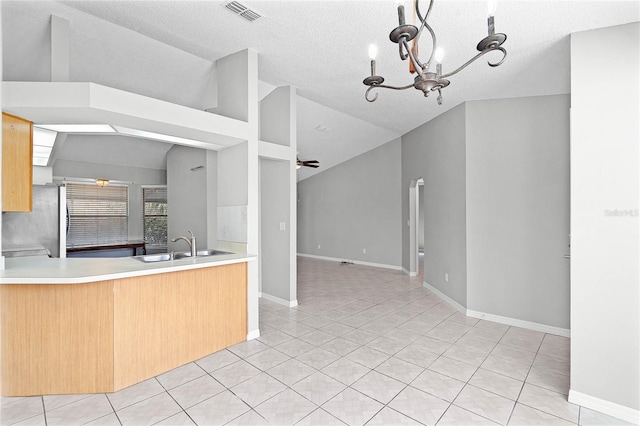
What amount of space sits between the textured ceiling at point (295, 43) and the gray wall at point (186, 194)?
172cm

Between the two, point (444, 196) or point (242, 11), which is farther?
point (444, 196)

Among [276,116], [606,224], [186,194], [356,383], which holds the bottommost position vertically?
[356,383]

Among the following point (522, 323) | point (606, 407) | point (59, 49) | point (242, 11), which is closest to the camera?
point (606, 407)

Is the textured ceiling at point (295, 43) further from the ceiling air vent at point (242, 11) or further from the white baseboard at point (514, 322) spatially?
the white baseboard at point (514, 322)

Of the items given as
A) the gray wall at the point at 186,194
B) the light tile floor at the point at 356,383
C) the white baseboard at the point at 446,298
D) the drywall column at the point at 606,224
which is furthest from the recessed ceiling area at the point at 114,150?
the drywall column at the point at 606,224

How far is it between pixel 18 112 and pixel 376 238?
6.58 meters

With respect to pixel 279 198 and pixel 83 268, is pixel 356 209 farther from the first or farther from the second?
pixel 83 268

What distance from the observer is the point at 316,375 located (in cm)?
263

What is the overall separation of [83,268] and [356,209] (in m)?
6.32

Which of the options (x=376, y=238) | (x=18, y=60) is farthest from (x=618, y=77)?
(x=376, y=238)

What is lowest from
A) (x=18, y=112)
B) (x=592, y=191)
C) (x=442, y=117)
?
(x=592, y=191)

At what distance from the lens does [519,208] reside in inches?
151

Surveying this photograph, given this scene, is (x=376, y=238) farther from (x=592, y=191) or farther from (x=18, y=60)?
(x=18, y=60)

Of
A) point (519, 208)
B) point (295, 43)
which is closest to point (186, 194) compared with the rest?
point (295, 43)
